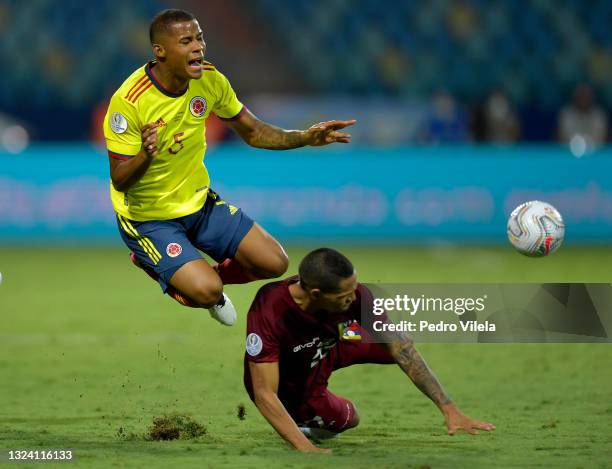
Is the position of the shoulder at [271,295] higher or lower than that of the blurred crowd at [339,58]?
lower

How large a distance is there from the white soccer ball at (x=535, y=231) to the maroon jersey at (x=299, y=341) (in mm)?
1667

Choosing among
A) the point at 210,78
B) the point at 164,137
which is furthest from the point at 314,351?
the point at 210,78

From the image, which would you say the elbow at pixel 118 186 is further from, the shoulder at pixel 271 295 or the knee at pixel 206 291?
the shoulder at pixel 271 295

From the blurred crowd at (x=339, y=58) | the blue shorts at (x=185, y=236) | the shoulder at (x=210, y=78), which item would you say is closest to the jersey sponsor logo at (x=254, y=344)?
the blue shorts at (x=185, y=236)

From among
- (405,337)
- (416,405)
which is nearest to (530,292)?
(416,405)

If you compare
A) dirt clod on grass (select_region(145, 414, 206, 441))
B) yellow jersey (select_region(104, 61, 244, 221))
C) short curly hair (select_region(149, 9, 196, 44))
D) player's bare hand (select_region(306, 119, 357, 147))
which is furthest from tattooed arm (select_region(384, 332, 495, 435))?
short curly hair (select_region(149, 9, 196, 44))

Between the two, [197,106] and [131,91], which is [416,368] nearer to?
[197,106]

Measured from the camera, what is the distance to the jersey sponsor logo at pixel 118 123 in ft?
22.5

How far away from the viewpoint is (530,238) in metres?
7.43

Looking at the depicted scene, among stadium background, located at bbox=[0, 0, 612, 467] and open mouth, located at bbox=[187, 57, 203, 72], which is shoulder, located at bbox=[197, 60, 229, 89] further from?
stadium background, located at bbox=[0, 0, 612, 467]

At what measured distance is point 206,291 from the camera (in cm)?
715

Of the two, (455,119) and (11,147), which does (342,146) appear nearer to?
(455,119)

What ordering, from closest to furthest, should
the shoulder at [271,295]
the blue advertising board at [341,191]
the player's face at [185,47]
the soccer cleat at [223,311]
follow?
the shoulder at [271,295] → the player's face at [185,47] → the soccer cleat at [223,311] → the blue advertising board at [341,191]

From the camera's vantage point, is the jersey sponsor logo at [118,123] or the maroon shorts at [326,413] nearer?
the maroon shorts at [326,413]
